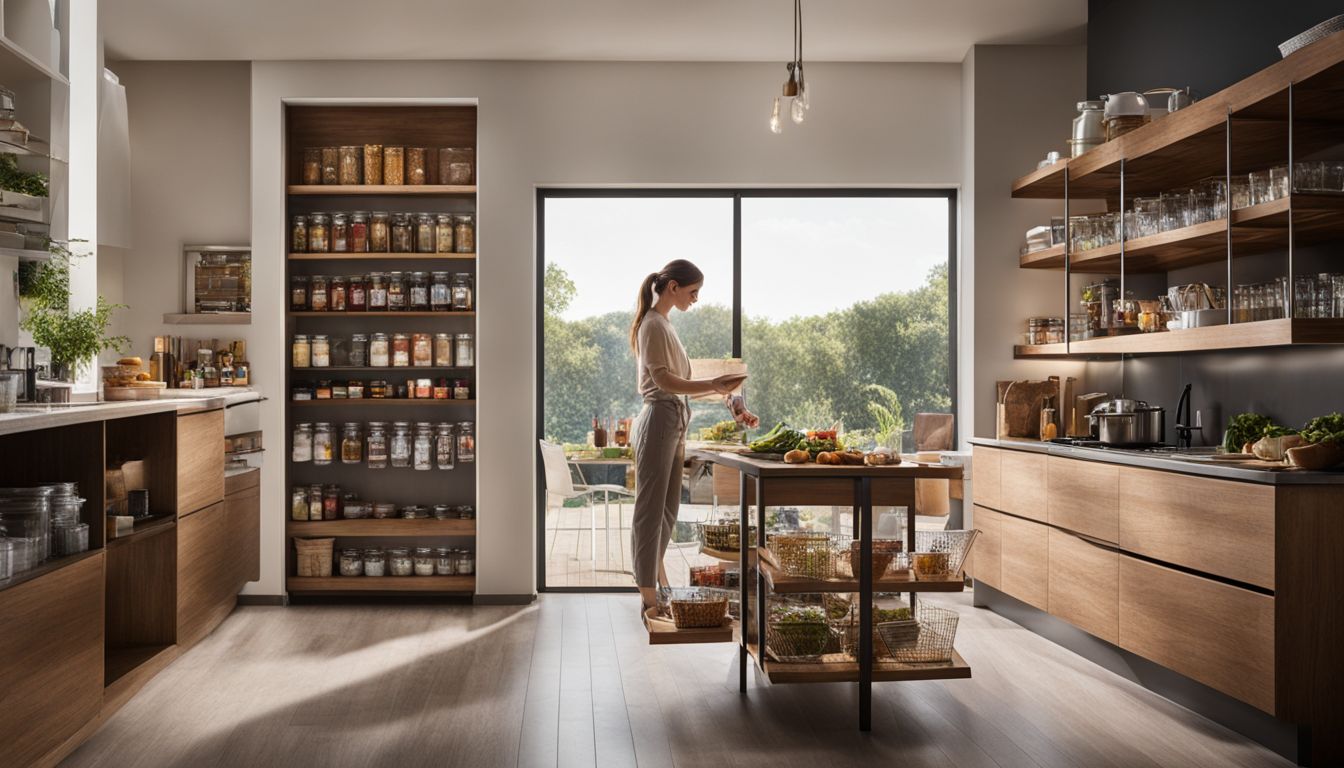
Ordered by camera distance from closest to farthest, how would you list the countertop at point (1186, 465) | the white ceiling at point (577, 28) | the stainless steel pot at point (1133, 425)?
the countertop at point (1186, 465)
the stainless steel pot at point (1133, 425)
the white ceiling at point (577, 28)

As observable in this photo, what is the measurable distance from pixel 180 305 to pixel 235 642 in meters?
2.15

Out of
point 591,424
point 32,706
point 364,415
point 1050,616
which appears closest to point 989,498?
point 1050,616

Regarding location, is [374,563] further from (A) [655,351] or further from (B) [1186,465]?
(B) [1186,465]

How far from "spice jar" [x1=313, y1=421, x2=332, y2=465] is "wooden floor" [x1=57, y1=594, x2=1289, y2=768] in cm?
120

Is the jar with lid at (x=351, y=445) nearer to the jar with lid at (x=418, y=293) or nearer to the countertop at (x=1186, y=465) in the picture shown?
the jar with lid at (x=418, y=293)

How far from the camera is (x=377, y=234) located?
5676 millimetres

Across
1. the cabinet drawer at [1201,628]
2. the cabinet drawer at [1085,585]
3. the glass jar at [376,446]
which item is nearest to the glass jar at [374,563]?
the glass jar at [376,446]

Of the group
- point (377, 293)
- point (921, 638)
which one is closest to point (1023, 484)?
point (921, 638)

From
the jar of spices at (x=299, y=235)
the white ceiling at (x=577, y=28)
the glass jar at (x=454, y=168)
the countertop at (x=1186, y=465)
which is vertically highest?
the white ceiling at (x=577, y=28)

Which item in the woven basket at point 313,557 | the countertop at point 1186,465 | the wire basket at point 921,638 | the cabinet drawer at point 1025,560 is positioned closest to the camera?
the countertop at point 1186,465

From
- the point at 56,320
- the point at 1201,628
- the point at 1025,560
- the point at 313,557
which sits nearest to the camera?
the point at 1201,628

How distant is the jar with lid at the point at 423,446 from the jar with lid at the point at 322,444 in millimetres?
491

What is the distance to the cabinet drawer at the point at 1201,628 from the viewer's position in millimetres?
3047

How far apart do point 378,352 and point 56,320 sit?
6.84 feet
